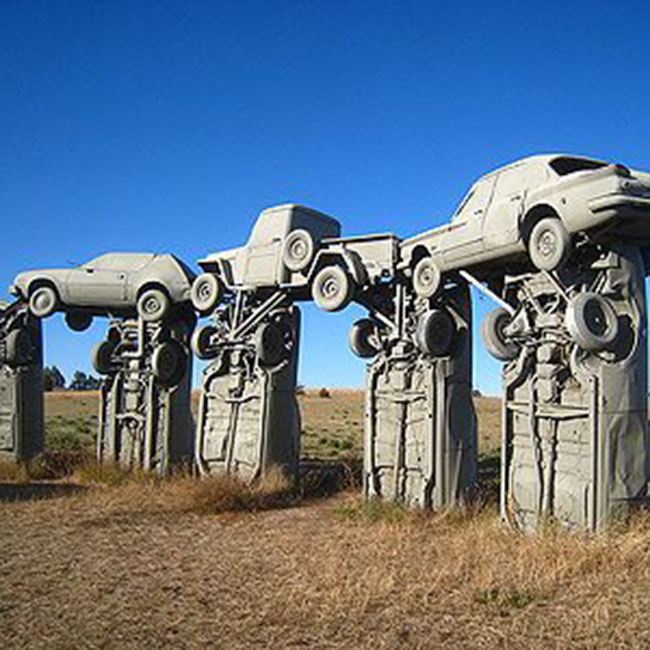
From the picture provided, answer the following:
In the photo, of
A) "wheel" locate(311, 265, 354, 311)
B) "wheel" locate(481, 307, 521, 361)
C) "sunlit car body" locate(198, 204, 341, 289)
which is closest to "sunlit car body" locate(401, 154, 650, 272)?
"wheel" locate(481, 307, 521, 361)

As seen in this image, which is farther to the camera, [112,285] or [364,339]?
[112,285]

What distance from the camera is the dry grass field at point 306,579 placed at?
627 cm

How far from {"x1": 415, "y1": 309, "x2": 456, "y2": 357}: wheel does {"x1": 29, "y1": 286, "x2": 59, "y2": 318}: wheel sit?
930cm

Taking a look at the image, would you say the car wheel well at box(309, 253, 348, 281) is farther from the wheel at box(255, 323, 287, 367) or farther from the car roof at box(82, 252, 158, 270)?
the car roof at box(82, 252, 158, 270)

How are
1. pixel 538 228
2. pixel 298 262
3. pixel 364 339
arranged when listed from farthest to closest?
1. pixel 298 262
2. pixel 364 339
3. pixel 538 228

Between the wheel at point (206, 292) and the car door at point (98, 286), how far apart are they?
204cm

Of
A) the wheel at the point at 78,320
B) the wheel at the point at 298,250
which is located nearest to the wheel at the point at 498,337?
the wheel at the point at 298,250

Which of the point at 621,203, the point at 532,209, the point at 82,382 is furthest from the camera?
the point at 82,382

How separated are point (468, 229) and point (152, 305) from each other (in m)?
8.33

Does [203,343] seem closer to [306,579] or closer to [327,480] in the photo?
[327,480]

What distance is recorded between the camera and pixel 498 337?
10.8 meters

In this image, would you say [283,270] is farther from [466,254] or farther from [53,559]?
[53,559]

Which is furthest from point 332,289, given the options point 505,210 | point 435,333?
point 505,210

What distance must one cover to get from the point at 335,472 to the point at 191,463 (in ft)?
11.5
